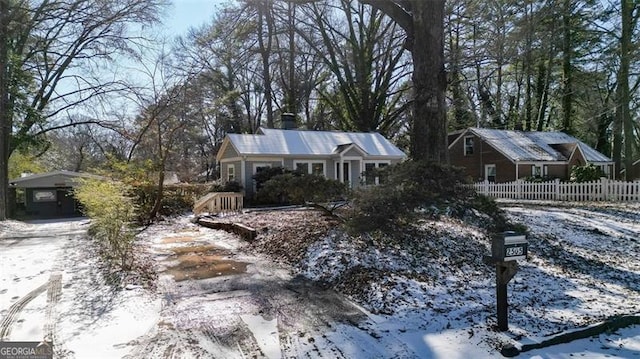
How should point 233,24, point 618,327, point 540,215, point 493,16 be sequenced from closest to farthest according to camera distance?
point 618,327, point 540,215, point 233,24, point 493,16

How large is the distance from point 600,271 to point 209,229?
929 cm

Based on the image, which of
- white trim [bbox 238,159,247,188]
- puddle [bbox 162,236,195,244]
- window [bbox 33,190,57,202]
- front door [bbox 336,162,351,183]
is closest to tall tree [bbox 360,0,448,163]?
puddle [bbox 162,236,195,244]

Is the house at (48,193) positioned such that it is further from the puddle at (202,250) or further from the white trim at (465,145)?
the white trim at (465,145)

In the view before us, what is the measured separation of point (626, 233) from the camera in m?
8.89

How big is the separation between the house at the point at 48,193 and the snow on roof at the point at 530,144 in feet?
76.9

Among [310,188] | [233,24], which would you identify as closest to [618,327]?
[310,188]

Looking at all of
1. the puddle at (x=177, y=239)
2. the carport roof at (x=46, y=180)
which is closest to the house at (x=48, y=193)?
the carport roof at (x=46, y=180)

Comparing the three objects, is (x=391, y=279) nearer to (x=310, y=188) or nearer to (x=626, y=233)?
(x=310, y=188)

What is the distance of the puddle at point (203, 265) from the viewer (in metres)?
6.10

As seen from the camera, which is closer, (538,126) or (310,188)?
(310,188)

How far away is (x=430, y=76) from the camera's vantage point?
8.36 m

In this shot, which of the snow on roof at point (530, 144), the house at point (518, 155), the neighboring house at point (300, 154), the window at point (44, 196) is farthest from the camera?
the snow on roof at point (530, 144)

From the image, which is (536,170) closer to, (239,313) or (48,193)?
(239,313)

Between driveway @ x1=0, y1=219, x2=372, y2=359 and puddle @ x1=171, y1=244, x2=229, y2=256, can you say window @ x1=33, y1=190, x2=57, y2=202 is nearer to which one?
driveway @ x1=0, y1=219, x2=372, y2=359
